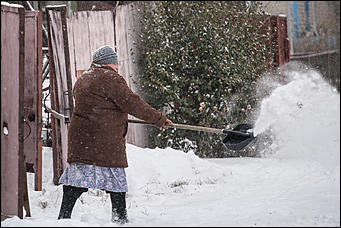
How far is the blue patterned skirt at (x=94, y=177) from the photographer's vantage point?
13.8 feet

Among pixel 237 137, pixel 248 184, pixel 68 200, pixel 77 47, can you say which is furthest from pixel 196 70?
pixel 68 200

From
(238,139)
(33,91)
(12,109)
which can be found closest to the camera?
(12,109)

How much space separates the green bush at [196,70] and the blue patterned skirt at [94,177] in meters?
3.65

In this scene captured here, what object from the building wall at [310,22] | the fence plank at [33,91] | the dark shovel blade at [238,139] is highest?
the building wall at [310,22]

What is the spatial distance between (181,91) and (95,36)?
1618 mm

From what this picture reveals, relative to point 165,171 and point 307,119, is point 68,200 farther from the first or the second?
point 307,119

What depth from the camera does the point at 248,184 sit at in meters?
6.30

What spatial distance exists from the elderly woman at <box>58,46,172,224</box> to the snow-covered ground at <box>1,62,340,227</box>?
0.34m

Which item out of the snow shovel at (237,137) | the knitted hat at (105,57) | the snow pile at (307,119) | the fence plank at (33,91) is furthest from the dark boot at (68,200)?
the snow pile at (307,119)

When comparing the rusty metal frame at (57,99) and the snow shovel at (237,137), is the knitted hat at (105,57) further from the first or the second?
the rusty metal frame at (57,99)

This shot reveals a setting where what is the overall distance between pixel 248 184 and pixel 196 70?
2.45 meters

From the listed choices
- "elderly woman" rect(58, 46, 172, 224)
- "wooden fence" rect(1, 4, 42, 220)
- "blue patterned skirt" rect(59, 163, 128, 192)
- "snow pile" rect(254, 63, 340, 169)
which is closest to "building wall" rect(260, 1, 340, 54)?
"snow pile" rect(254, 63, 340, 169)

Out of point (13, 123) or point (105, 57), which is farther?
point (105, 57)

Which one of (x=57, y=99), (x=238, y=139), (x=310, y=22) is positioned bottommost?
(x=238, y=139)
